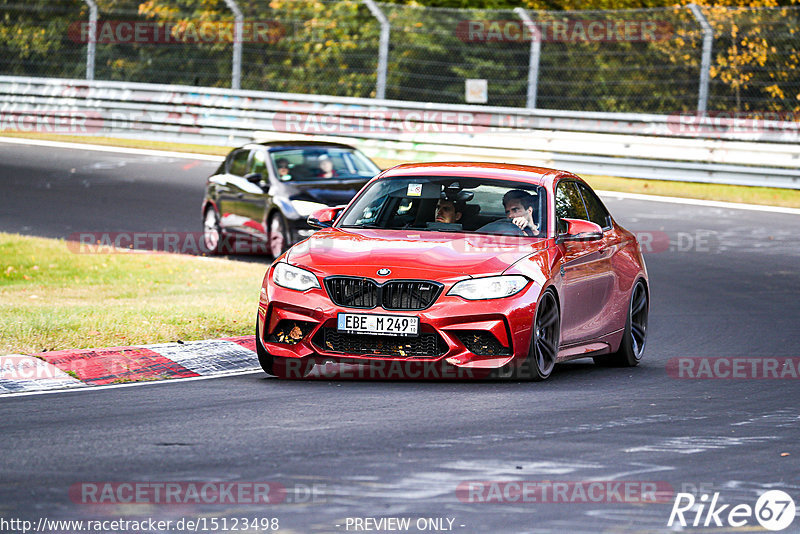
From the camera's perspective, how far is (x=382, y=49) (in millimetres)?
27438

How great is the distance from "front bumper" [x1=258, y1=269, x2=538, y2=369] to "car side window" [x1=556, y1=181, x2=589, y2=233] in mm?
1371

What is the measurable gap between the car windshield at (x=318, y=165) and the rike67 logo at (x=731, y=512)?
41.4ft

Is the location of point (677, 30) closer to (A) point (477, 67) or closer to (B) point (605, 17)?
(B) point (605, 17)

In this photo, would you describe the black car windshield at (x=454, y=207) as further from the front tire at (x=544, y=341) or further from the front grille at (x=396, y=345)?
the front grille at (x=396, y=345)

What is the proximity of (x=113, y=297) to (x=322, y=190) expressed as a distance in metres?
4.13

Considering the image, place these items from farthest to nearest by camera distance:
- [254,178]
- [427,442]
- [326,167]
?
1. [326,167]
2. [254,178]
3. [427,442]

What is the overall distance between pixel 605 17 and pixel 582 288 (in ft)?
58.3

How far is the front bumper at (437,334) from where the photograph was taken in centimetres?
909

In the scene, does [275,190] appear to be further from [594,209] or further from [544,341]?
[544,341]

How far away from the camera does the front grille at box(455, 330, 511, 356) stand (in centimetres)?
912

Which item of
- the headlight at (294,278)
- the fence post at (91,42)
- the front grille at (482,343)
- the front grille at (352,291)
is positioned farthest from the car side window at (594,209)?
the fence post at (91,42)

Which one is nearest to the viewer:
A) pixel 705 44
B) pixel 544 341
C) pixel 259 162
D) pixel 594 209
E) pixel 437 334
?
pixel 437 334

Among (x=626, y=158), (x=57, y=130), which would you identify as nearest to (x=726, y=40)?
(x=626, y=158)

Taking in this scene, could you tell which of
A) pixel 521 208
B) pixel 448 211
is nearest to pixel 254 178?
pixel 448 211
